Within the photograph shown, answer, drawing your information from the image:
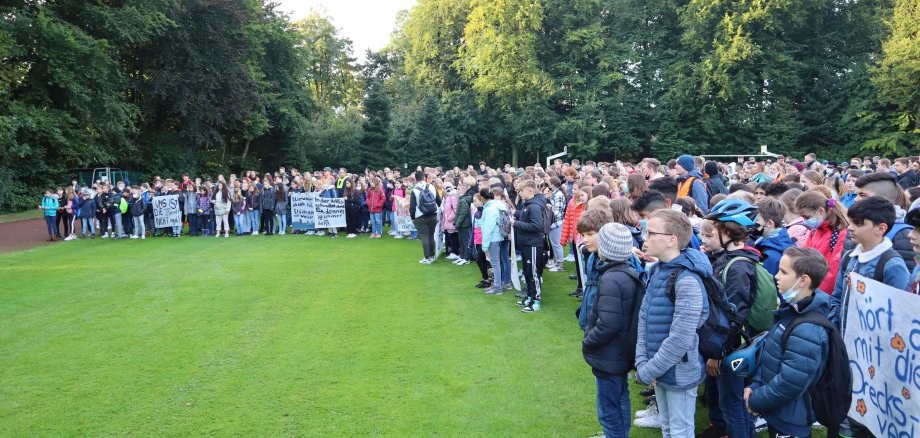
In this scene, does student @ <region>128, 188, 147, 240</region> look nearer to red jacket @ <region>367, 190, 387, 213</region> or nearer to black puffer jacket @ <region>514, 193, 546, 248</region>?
red jacket @ <region>367, 190, 387, 213</region>

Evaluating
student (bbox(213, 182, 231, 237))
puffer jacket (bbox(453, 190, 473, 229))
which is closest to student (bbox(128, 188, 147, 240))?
student (bbox(213, 182, 231, 237))

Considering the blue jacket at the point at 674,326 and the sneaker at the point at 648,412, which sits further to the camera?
the sneaker at the point at 648,412

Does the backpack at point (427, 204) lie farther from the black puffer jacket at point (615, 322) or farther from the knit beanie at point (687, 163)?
the black puffer jacket at point (615, 322)

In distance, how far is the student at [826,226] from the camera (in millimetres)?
5379

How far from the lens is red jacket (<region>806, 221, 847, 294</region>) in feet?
17.5

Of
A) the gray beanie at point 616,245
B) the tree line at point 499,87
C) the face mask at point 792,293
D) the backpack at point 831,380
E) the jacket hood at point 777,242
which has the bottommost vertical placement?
the backpack at point 831,380

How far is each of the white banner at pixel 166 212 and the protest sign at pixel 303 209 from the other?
345 cm

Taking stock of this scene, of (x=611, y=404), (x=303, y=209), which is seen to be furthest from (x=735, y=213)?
(x=303, y=209)

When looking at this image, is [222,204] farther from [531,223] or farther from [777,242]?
[777,242]

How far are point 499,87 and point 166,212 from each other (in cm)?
2906

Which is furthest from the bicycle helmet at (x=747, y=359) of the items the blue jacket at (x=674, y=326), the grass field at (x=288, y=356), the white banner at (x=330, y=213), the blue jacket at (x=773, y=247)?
the white banner at (x=330, y=213)

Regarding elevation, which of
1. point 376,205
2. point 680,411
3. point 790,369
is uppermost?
point 376,205

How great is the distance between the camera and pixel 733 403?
4801 millimetres

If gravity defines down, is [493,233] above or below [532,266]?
above
